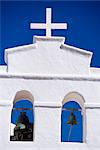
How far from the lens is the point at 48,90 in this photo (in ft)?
26.6

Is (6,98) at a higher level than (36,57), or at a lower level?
lower

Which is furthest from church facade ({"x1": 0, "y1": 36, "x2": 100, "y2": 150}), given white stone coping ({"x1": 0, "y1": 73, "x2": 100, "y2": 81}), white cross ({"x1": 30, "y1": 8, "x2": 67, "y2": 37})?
white cross ({"x1": 30, "y1": 8, "x2": 67, "y2": 37})

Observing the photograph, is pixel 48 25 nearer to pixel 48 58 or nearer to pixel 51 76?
pixel 48 58

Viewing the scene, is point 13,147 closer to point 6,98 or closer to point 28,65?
point 6,98

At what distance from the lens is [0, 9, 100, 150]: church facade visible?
25.7 ft

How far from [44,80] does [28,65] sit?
43 cm

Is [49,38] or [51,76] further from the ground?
[49,38]

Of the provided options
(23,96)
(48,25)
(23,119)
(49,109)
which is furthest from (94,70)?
(23,119)

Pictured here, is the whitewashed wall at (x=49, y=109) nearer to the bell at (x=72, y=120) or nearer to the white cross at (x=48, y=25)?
the bell at (x=72, y=120)

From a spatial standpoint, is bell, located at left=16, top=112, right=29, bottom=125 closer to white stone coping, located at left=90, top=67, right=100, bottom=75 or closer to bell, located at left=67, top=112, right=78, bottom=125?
bell, located at left=67, top=112, right=78, bottom=125

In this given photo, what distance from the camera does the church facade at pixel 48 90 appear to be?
785 centimetres

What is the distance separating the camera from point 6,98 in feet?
26.5

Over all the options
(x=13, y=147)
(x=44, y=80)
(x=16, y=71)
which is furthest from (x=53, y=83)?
(x=13, y=147)

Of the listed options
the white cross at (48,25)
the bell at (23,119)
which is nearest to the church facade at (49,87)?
the white cross at (48,25)
